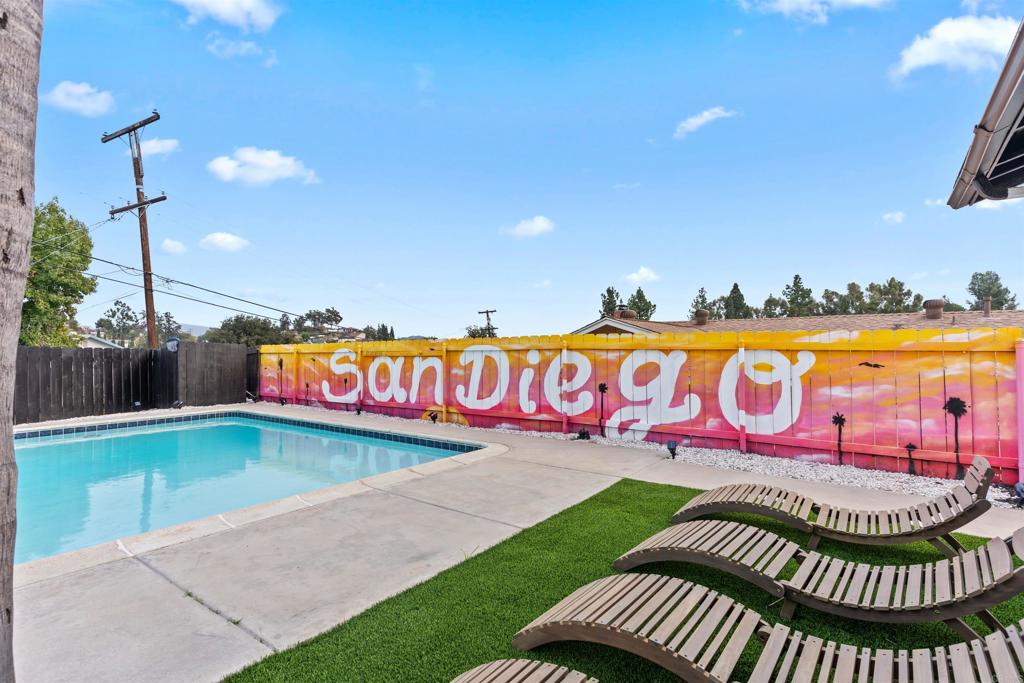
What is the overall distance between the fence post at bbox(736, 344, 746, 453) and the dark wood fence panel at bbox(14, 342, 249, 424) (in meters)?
14.4

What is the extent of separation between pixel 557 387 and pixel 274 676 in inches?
280

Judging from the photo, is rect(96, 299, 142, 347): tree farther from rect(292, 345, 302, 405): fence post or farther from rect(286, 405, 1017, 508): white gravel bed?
rect(286, 405, 1017, 508): white gravel bed

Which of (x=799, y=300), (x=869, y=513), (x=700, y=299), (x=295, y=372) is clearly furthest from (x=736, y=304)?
(x=869, y=513)

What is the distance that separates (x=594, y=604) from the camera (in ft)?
7.73

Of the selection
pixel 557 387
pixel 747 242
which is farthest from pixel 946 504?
pixel 747 242

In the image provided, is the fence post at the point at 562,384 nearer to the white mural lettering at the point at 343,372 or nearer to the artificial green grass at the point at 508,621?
the artificial green grass at the point at 508,621

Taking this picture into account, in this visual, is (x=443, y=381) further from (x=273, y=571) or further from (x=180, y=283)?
(x=180, y=283)

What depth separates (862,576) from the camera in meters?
2.72

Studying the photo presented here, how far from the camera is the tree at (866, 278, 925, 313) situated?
48.3 metres

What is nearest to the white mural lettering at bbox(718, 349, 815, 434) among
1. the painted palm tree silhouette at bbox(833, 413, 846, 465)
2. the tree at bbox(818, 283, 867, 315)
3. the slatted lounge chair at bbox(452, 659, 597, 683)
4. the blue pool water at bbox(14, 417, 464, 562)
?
the painted palm tree silhouette at bbox(833, 413, 846, 465)

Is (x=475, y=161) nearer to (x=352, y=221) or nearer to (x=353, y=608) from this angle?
(x=352, y=221)

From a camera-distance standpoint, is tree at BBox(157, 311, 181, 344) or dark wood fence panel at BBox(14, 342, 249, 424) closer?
dark wood fence panel at BBox(14, 342, 249, 424)

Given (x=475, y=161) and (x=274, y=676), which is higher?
(x=475, y=161)

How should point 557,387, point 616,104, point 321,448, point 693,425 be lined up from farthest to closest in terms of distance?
point 616,104, point 321,448, point 557,387, point 693,425
